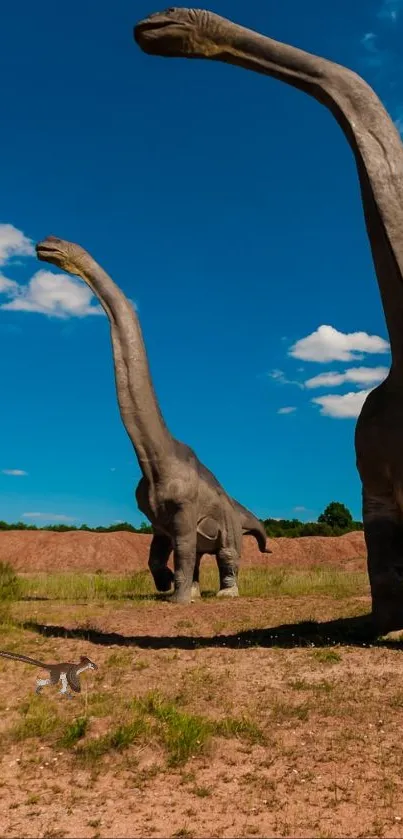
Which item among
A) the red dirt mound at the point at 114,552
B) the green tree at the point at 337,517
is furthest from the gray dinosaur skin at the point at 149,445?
the green tree at the point at 337,517

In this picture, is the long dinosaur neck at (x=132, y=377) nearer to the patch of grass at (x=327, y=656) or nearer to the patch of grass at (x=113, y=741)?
the patch of grass at (x=327, y=656)

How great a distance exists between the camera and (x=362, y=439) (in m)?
6.36

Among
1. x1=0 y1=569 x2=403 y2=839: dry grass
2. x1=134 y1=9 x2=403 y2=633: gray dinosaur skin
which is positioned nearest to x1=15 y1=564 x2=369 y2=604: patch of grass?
x1=0 y1=569 x2=403 y2=839: dry grass

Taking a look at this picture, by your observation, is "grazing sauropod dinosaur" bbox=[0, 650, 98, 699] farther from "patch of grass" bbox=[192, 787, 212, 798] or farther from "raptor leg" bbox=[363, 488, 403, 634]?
"raptor leg" bbox=[363, 488, 403, 634]

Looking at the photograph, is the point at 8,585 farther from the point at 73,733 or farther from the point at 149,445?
the point at 73,733

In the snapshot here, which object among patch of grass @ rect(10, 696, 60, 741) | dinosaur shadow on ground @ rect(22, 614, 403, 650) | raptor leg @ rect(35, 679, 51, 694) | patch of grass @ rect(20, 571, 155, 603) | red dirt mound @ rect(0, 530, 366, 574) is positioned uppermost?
red dirt mound @ rect(0, 530, 366, 574)

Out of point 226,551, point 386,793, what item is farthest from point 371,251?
point 226,551

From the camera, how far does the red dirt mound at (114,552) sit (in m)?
27.1

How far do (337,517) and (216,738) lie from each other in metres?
41.1

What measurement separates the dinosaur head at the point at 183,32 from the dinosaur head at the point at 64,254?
4077mm

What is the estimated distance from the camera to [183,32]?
6172 mm

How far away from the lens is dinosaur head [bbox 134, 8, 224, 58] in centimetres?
617

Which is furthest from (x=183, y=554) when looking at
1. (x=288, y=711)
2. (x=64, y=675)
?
(x=288, y=711)

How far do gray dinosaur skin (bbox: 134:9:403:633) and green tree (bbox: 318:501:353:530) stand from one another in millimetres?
37699
